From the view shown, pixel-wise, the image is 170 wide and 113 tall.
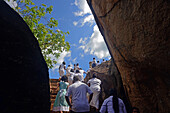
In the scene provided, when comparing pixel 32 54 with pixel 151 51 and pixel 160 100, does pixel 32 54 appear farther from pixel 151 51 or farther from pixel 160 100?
pixel 160 100

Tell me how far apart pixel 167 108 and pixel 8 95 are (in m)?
3.40

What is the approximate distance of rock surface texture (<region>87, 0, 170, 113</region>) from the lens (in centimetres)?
252

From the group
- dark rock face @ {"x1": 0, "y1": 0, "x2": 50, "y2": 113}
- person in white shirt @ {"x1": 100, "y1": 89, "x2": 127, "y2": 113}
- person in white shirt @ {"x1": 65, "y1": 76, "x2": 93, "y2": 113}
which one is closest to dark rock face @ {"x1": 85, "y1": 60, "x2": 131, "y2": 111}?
person in white shirt @ {"x1": 100, "y1": 89, "x2": 127, "y2": 113}

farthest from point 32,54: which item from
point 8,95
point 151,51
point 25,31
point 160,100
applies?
point 160,100

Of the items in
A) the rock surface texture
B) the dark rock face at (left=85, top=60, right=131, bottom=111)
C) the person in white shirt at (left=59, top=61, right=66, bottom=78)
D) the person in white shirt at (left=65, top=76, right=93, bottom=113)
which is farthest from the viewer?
the person in white shirt at (left=59, top=61, right=66, bottom=78)

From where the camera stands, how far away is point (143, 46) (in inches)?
117

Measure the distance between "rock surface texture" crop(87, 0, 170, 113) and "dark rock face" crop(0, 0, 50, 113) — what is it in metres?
2.30

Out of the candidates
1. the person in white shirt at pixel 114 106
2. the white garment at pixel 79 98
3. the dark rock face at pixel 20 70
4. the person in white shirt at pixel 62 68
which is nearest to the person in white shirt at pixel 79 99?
the white garment at pixel 79 98

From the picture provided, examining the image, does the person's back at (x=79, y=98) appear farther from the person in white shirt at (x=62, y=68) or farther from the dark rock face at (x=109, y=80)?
the person in white shirt at (x=62, y=68)

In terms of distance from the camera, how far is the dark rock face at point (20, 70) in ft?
6.21

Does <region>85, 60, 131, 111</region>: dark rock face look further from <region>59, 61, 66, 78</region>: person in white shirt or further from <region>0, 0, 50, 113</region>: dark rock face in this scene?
<region>0, 0, 50, 113</region>: dark rock face

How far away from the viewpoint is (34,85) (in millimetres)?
2078

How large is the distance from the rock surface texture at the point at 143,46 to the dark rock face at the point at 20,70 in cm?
230

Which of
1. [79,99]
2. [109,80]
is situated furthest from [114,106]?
[109,80]
